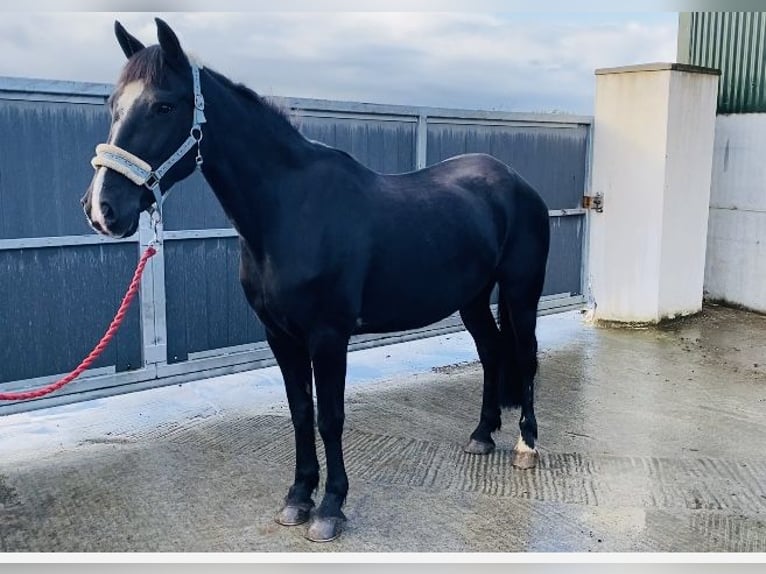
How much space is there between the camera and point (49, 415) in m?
4.43

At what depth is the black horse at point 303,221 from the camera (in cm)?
254

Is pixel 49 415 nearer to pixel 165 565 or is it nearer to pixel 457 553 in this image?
pixel 165 565

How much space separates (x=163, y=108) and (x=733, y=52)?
6.57 metres

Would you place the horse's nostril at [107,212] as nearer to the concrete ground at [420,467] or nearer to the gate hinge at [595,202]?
the concrete ground at [420,467]

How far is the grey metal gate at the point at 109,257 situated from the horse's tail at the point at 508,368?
1443 mm

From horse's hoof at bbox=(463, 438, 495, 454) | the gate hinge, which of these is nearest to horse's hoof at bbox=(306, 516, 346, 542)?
horse's hoof at bbox=(463, 438, 495, 454)

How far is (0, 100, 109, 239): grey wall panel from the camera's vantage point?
3.82m

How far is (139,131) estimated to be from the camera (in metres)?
2.53

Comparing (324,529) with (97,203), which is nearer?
(97,203)

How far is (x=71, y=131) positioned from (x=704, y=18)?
21.2 ft

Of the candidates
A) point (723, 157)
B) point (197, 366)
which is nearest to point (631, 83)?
point (723, 157)

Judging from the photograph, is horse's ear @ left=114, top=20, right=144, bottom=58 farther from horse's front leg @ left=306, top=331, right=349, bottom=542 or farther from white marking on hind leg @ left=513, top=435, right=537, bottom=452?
white marking on hind leg @ left=513, top=435, right=537, bottom=452

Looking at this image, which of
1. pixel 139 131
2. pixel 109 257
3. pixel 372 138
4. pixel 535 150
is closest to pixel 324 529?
pixel 139 131

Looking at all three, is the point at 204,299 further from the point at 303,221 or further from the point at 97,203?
the point at 97,203
